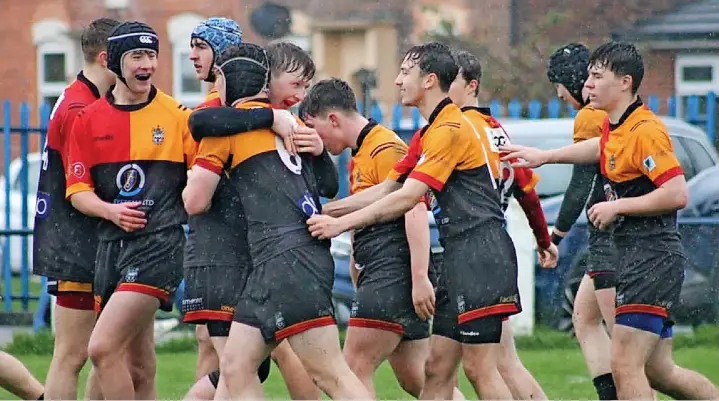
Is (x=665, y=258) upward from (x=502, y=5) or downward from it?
downward

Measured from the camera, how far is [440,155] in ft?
25.0

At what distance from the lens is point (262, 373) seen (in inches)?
311

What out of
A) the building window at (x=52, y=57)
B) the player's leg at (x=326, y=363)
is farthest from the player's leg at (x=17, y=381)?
the building window at (x=52, y=57)

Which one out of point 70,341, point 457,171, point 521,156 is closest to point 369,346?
point 457,171

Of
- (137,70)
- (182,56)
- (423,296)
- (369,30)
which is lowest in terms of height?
(423,296)

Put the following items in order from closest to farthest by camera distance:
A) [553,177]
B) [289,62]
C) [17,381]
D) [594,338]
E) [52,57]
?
[289,62]
[17,381]
[594,338]
[553,177]
[52,57]

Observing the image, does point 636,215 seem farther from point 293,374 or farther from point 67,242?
point 67,242

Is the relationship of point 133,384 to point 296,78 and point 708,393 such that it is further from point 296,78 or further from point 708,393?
point 708,393

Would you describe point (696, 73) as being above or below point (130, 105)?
above

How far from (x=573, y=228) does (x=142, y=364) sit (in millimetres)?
5516

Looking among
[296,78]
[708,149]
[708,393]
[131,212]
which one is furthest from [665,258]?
[708,149]

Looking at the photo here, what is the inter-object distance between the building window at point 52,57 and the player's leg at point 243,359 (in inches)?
908

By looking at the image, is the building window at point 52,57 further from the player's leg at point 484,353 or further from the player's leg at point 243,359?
the player's leg at point 243,359

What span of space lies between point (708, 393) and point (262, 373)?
92.3 inches
